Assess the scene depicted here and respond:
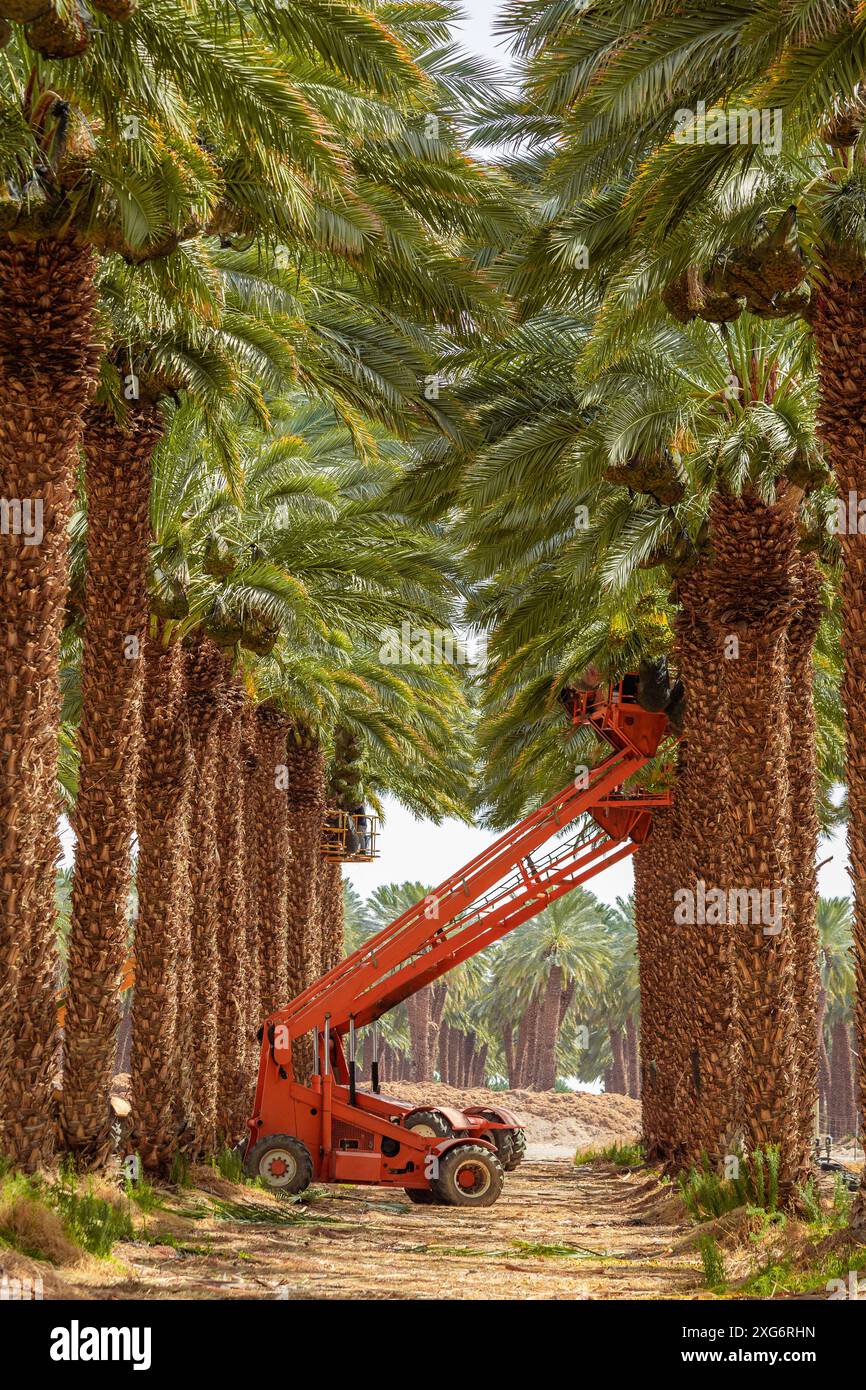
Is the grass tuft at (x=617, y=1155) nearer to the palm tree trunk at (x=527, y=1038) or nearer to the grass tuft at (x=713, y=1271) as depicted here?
the grass tuft at (x=713, y=1271)

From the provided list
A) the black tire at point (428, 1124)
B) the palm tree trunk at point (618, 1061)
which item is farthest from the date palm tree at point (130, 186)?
the palm tree trunk at point (618, 1061)

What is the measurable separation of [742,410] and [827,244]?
17.9ft

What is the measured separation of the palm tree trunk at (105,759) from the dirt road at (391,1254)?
1.79 metres

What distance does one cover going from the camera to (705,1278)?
11836 mm

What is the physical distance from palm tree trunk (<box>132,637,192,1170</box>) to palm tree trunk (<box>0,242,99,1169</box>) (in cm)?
535

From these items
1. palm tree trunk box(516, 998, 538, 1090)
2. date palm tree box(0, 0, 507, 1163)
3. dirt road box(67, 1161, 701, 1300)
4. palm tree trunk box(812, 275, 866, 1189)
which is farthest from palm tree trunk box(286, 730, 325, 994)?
palm tree trunk box(516, 998, 538, 1090)

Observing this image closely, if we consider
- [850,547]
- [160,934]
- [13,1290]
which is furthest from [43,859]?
[850,547]

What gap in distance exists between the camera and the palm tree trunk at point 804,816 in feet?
57.3

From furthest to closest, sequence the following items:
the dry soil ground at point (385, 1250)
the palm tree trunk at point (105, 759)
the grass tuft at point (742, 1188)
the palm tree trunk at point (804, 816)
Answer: the palm tree trunk at point (804, 816), the grass tuft at point (742, 1188), the palm tree trunk at point (105, 759), the dry soil ground at point (385, 1250)

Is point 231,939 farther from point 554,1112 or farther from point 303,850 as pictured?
point 554,1112

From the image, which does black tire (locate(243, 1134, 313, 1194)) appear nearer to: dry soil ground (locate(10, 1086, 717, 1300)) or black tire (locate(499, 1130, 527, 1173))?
dry soil ground (locate(10, 1086, 717, 1300))

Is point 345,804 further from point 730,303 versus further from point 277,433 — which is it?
point 730,303

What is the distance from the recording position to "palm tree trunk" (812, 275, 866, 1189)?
10.9 metres

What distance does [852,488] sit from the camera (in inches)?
433
